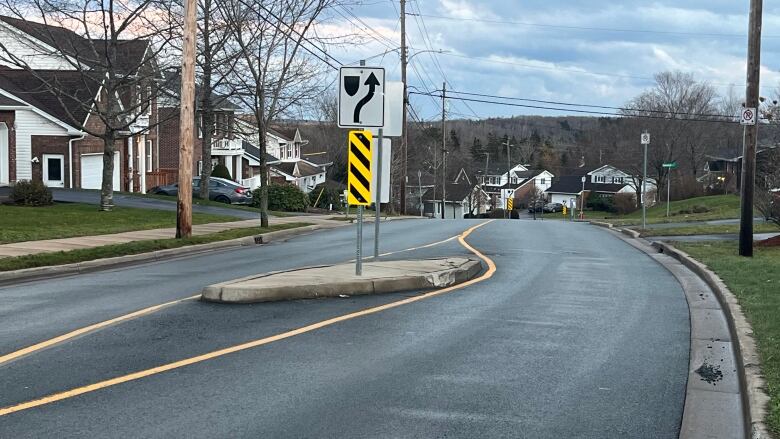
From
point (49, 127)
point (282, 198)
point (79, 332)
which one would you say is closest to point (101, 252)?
point (79, 332)

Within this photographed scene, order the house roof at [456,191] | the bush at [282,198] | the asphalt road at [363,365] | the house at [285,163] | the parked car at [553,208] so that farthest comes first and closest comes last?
the parked car at [553,208], the house roof at [456,191], the house at [285,163], the bush at [282,198], the asphalt road at [363,365]

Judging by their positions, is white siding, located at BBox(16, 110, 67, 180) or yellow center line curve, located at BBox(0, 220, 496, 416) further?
white siding, located at BBox(16, 110, 67, 180)

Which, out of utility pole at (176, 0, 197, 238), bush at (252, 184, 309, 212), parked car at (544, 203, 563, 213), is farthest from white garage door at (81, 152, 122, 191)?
parked car at (544, 203, 563, 213)

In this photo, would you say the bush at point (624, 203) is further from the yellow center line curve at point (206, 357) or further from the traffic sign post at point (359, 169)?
the yellow center line curve at point (206, 357)

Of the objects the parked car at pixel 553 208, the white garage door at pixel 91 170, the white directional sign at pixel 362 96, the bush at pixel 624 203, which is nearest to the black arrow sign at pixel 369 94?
the white directional sign at pixel 362 96

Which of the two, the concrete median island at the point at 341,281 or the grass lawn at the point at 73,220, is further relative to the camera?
the grass lawn at the point at 73,220

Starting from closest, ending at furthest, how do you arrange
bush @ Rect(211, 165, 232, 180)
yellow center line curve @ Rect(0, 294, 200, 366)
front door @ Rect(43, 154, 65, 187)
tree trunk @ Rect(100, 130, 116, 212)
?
1. yellow center line curve @ Rect(0, 294, 200, 366)
2. tree trunk @ Rect(100, 130, 116, 212)
3. front door @ Rect(43, 154, 65, 187)
4. bush @ Rect(211, 165, 232, 180)

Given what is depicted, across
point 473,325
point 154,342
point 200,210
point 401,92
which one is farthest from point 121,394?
point 200,210

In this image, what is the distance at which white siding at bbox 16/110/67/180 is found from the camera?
39875 millimetres

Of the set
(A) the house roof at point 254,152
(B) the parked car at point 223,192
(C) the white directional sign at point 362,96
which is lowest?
(B) the parked car at point 223,192

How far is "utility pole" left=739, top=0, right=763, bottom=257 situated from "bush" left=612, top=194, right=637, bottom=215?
59.7m

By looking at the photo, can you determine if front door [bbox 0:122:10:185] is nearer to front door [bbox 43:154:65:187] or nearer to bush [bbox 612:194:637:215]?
front door [bbox 43:154:65:187]

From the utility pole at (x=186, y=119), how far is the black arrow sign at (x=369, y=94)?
931 centimetres

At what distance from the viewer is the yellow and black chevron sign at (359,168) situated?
1239 centimetres
